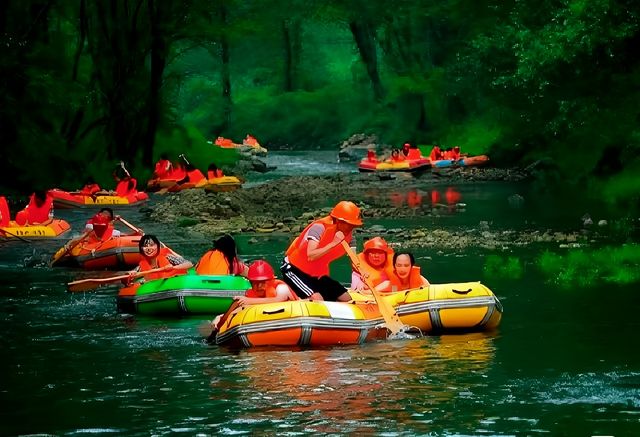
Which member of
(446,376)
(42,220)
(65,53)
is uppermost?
(65,53)

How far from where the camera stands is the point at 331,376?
543 inches

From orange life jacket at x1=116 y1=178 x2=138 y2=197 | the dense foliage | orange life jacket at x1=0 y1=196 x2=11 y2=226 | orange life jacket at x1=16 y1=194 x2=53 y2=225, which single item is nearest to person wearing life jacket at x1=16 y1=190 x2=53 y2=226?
orange life jacket at x1=16 y1=194 x2=53 y2=225

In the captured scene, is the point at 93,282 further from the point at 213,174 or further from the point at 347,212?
the point at 213,174

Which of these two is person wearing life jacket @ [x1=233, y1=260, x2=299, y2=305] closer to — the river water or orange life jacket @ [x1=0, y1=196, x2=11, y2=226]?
the river water

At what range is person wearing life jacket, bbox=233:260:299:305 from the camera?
50.8 ft

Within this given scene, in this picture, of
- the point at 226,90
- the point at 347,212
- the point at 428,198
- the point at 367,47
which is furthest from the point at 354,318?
the point at 226,90

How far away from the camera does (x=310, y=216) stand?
30984 millimetres

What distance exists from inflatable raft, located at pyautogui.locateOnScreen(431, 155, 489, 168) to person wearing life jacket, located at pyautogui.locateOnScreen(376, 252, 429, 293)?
102 ft

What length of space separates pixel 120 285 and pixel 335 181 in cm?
2243

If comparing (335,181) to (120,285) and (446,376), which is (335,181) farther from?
(446,376)

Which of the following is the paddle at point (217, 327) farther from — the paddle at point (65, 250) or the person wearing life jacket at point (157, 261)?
the paddle at point (65, 250)

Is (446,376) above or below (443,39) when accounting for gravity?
below

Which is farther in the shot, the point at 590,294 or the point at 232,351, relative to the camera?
the point at 590,294

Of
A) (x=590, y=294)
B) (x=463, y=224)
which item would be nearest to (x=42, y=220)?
(x=463, y=224)
